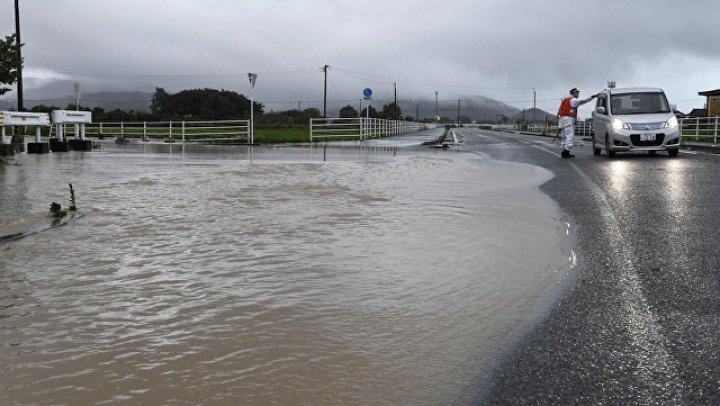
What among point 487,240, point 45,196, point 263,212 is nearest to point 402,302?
point 487,240

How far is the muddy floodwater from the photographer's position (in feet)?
8.73

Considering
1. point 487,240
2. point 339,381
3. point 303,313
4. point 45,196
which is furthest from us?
point 45,196

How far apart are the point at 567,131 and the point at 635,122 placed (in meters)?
1.66

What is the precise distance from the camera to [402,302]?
12.3ft

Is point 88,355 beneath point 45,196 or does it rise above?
beneath

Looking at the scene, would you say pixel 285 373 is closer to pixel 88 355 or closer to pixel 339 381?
pixel 339 381

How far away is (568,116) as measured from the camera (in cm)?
1717

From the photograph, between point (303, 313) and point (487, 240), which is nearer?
point (303, 313)

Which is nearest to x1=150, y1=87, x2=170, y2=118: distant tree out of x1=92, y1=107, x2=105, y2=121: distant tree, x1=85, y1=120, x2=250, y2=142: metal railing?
x1=92, y1=107, x2=105, y2=121: distant tree

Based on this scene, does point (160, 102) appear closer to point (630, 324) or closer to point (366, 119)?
point (366, 119)

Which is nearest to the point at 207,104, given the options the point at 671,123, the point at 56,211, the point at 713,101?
the point at 713,101

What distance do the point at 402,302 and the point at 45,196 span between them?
6.40 m

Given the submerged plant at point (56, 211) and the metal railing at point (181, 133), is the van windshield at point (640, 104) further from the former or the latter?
the metal railing at point (181, 133)

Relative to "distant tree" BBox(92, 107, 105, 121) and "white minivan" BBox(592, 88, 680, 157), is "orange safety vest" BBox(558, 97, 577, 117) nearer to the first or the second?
"white minivan" BBox(592, 88, 680, 157)
